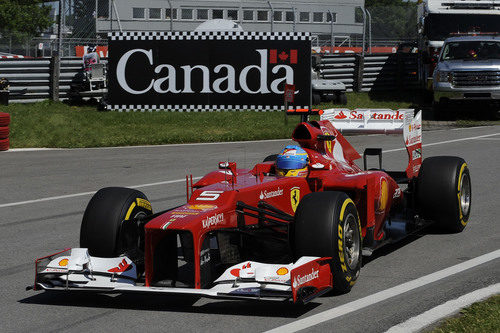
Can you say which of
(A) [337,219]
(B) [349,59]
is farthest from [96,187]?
(B) [349,59]

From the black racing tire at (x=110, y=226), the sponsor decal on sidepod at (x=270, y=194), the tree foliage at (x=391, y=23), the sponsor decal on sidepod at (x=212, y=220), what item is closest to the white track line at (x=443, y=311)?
the sponsor decal on sidepod at (x=212, y=220)

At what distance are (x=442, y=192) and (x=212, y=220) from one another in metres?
3.18

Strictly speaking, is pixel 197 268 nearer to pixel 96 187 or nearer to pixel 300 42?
pixel 96 187

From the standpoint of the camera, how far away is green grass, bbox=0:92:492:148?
60.5ft

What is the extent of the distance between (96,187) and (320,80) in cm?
1391

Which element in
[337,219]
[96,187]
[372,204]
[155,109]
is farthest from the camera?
[155,109]

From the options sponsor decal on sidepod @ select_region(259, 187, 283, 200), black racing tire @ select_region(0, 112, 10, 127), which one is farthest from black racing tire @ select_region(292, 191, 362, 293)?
black racing tire @ select_region(0, 112, 10, 127)

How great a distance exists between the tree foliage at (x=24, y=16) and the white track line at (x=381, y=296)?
51019mm

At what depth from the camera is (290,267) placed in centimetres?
594

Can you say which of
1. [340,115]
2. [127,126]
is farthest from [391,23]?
[340,115]

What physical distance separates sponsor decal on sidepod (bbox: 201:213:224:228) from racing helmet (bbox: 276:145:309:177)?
130 cm

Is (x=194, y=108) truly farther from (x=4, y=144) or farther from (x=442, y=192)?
(x=442, y=192)

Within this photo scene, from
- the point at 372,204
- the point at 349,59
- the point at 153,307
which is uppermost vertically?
the point at 349,59

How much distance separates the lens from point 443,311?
19.7 ft
